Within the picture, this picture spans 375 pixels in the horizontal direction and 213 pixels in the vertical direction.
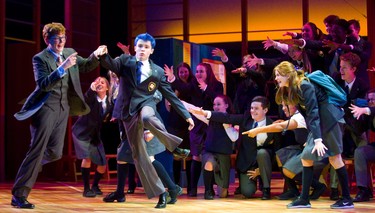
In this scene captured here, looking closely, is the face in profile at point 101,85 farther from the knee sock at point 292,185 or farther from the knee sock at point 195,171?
the knee sock at point 292,185

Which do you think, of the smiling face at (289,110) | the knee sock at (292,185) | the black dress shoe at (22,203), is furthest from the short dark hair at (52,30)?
the knee sock at (292,185)

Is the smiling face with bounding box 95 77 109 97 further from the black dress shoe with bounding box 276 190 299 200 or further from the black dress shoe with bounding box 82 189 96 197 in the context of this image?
the black dress shoe with bounding box 276 190 299 200

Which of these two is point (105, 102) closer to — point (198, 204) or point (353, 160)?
point (198, 204)

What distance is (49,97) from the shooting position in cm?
545

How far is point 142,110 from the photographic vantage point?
17.9ft

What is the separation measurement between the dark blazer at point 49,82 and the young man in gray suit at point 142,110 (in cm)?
26

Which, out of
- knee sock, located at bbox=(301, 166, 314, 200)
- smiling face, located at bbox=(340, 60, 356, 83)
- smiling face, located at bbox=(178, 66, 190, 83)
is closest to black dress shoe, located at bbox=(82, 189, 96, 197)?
smiling face, located at bbox=(178, 66, 190, 83)

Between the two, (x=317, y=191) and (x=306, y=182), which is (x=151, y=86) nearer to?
(x=306, y=182)

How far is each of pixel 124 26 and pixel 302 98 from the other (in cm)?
535

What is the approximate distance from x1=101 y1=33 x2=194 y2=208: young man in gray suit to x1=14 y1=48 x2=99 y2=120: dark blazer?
0.86ft

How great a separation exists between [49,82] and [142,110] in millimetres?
749

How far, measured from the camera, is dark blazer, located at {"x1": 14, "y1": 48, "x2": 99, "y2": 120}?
5.32m

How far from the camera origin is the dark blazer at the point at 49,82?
5.32m

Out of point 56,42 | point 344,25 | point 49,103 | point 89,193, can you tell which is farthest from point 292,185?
point 56,42
